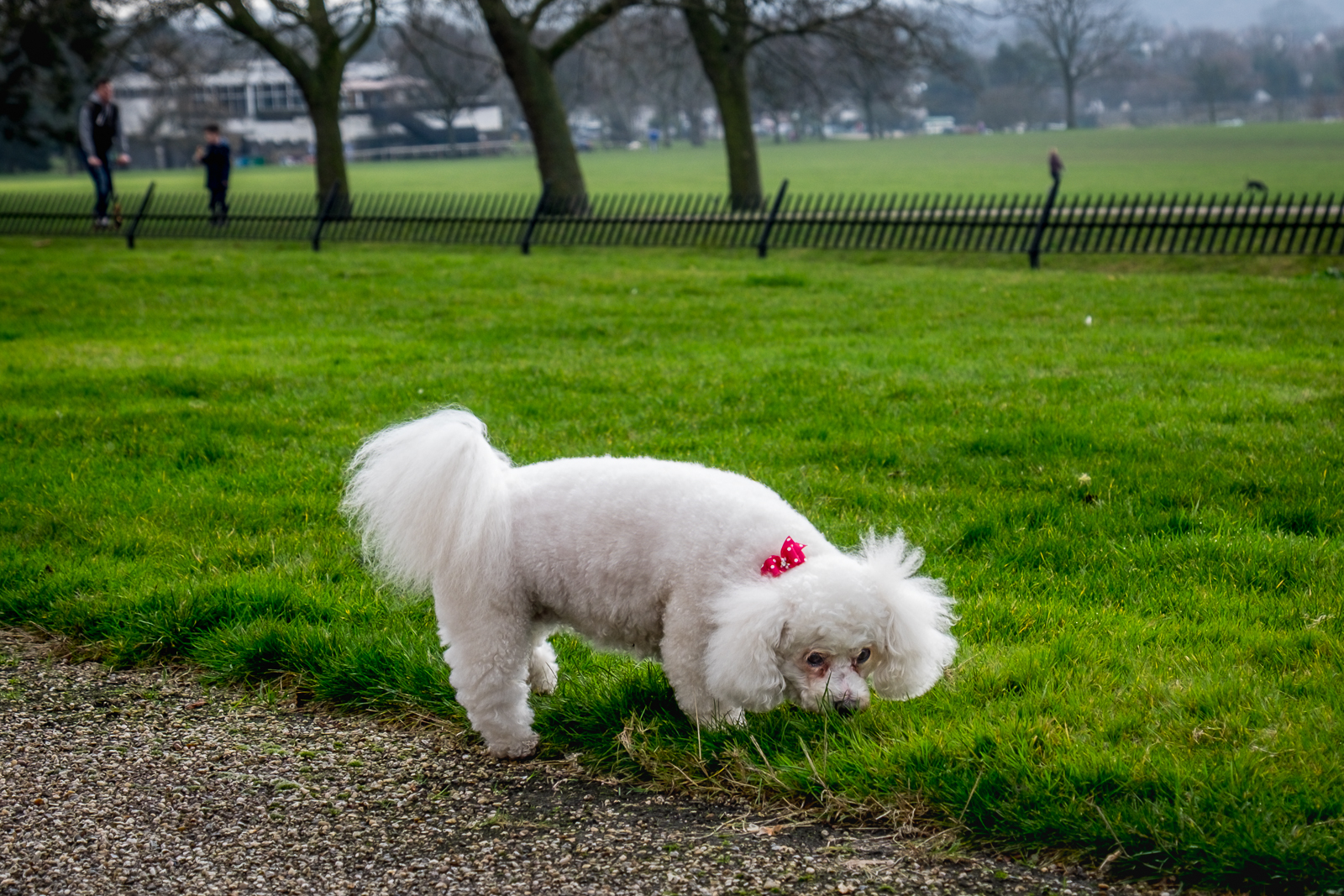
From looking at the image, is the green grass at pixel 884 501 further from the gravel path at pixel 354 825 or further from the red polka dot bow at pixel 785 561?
the red polka dot bow at pixel 785 561

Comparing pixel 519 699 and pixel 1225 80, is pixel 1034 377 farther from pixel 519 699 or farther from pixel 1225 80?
pixel 1225 80

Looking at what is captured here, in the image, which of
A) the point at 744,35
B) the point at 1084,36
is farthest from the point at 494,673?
the point at 1084,36

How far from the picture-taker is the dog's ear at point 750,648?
2.87m

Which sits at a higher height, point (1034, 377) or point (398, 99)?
point (398, 99)

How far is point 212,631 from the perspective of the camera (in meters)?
4.16

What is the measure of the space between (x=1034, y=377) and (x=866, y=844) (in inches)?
214

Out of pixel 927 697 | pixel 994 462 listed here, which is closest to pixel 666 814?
pixel 927 697

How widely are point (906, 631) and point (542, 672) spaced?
127 centimetres

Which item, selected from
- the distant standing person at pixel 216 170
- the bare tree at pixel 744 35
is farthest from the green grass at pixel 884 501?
the bare tree at pixel 744 35

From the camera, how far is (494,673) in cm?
325

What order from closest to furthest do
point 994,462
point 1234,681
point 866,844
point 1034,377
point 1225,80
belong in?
point 866,844, point 1234,681, point 994,462, point 1034,377, point 1225,80

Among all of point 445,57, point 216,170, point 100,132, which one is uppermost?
point 445,57

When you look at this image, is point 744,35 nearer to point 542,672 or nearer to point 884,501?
point 884,501

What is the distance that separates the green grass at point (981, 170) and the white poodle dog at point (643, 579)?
29.3 m
